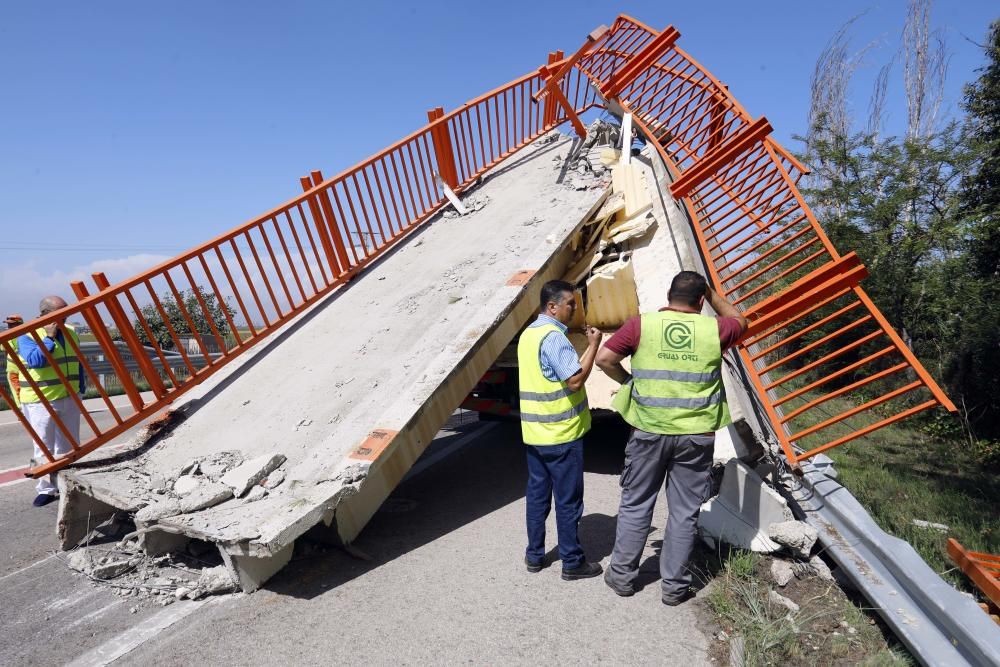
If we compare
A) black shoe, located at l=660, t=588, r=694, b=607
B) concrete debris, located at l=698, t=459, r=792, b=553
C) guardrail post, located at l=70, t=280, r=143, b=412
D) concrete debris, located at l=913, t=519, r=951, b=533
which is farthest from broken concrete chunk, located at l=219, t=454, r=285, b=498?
concrete debris, located at l=913, t=519, r=951, b=533

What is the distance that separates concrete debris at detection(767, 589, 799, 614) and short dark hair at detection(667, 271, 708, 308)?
5.56 feet

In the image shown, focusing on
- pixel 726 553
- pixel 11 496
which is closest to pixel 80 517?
pixel 11 496

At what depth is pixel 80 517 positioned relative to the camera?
414cm

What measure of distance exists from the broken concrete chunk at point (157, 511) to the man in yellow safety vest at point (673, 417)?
2692 millimetres

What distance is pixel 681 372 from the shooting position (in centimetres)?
329

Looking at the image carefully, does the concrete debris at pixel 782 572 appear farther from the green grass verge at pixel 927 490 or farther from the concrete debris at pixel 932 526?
the concrete debris at pixel 932 526

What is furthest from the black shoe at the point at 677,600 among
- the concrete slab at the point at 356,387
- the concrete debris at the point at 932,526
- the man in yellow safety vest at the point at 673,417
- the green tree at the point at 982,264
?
the green tree at the point at 982,264

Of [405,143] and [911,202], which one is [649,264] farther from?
[911,202]

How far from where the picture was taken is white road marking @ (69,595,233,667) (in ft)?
9.46

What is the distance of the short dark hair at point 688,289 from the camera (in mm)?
3381

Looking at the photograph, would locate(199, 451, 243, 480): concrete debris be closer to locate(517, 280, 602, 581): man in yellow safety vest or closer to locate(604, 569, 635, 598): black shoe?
locate(517, 280, 602, 581): man in yellow safety vest

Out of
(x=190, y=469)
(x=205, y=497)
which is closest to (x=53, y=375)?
(x=190, y=469)

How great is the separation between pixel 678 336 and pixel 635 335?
0.78 ft

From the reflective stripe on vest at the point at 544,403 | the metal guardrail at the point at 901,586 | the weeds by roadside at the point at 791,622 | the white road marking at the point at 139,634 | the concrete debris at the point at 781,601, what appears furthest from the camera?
the reflective stripe on vest at the point at 544,403
